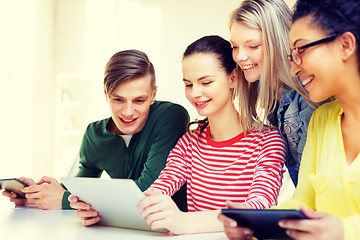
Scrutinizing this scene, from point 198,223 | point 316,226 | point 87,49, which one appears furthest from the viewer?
point 87,49

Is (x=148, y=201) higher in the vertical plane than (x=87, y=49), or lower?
lower

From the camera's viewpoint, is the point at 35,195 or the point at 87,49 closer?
the point at 35,195

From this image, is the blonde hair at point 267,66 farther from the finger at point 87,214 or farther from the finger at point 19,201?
the finger at point 19,201

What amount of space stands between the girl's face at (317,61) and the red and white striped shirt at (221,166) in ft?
1.18

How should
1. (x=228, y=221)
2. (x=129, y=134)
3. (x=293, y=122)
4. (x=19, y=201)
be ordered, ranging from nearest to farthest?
(x=228, y=221), (x=293, y=122), (x=19, y=201), (x=129, y=134)

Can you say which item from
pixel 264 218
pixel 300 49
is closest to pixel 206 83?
pixel 300 49

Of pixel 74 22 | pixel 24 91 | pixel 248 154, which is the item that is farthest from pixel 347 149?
pixel 74 22

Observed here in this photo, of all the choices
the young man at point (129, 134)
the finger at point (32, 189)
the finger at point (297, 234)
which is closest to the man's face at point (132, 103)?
the young man at point (129, 134)

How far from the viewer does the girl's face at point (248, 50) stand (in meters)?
1.52

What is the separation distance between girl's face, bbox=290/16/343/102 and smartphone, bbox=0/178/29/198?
1.17 metres

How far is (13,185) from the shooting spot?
5.71 ft

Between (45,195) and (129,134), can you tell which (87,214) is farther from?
(129,134)

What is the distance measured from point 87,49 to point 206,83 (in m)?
4.24

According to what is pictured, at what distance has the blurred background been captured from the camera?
5223 millimetres
